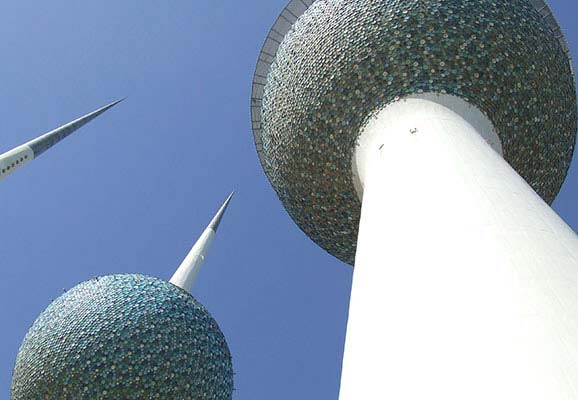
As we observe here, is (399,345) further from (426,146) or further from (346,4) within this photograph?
(346,4)

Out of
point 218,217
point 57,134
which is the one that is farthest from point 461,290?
point 57,134

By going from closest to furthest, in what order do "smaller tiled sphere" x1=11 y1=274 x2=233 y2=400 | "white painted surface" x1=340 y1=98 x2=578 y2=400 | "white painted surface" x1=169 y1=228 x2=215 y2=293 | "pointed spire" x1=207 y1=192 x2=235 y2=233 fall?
"white painted surface" x1=340 y1=98 x2=578 y2=400, "smaller tiled sphere" x1=11 y1=274 x2=233 y2=400, "white painted surface" x1=169 y1=228 x2=215 y2=293, "pointed spire" x1=207 y1=192 x2=235 y2=233

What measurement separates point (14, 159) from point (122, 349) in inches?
663

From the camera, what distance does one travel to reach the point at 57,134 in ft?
110

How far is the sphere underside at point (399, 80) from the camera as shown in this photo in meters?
9.78

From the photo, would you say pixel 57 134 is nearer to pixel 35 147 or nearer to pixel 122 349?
pixel 35 147

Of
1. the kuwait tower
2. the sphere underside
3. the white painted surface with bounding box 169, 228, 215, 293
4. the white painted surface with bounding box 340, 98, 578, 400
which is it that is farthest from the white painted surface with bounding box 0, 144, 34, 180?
the white painted surface with bounding box 340, 98, 578, 400

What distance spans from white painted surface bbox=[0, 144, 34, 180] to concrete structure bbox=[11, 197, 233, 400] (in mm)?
13713

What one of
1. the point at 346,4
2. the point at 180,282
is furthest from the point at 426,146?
the point at 180,282

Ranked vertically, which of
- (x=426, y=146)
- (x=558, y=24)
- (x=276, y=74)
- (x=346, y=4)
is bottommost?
(x=426, y=146)

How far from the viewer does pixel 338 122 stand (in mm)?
10398

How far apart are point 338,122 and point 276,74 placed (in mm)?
2143

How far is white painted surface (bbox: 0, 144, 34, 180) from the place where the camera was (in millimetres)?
26742

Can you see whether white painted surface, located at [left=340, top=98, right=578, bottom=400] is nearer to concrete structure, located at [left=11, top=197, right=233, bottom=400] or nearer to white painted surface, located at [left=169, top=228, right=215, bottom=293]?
concrete structure, located at [left=11, top=197, right=233, bottom=400]
